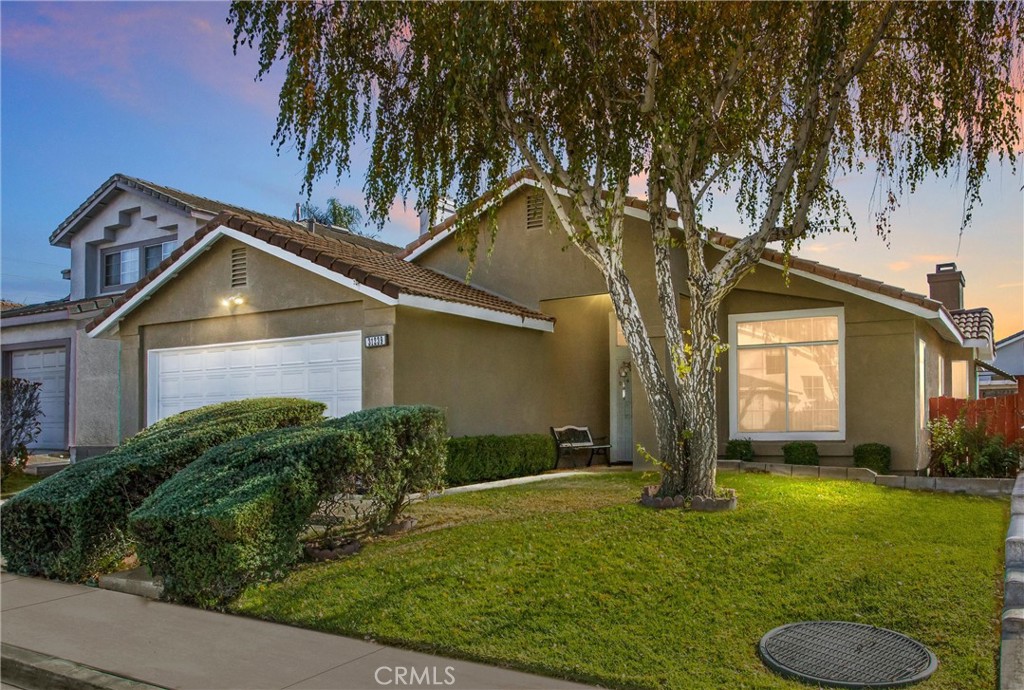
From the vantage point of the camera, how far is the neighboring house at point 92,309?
1755 centimetres

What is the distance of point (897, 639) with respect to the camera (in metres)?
5.27

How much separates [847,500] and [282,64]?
350 inches

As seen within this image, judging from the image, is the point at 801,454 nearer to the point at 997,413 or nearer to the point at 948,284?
the point at 997,413

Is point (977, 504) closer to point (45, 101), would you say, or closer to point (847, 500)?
point (847, 500)

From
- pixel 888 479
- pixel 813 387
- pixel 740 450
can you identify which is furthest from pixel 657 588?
pixel 813 387

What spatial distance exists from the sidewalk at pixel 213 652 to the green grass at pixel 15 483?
7330 millimetres

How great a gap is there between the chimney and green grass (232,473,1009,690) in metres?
14.7

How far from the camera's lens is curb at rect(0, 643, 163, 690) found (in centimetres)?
503

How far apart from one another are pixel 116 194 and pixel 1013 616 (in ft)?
72.0

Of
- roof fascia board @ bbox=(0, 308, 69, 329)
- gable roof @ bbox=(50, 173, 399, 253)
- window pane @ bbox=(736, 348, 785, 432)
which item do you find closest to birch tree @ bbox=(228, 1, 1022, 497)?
window pane @ bbox=(736, 348, 785, 432)

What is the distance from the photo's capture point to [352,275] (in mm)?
12125

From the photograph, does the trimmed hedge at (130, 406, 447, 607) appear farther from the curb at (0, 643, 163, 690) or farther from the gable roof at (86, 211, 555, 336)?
the gable roof at (86, 211, 555, 336)

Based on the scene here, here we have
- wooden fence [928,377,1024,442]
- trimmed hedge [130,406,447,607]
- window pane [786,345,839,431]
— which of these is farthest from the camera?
window pane [786,345,839,431]

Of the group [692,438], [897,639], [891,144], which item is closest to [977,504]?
[692,438]
